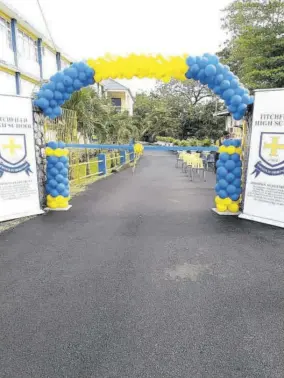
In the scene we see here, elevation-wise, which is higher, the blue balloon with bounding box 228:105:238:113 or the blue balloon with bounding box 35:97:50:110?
the blue balloon with bounding box 35:97:50:110

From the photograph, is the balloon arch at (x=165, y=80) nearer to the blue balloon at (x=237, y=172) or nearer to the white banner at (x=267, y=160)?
the blue balloon at (x=237, y=172)

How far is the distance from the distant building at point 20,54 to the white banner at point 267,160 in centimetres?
1060

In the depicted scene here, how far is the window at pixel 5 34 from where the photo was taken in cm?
1561

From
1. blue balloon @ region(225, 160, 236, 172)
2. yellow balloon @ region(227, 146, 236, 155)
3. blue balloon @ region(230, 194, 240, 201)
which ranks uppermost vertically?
yellow balloon @ region(227, 146, 236, 155)

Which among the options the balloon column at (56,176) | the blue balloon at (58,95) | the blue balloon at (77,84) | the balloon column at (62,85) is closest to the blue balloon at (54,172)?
Answer: the balloon column at (56,176)

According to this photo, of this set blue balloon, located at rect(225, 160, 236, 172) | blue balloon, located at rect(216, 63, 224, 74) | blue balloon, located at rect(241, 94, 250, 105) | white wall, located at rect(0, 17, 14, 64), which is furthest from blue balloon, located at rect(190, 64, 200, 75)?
white wall, located at rect(0, 17, 14, 64)

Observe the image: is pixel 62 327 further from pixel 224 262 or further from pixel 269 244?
pixel 269 244

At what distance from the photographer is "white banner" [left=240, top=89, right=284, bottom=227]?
5859 mm

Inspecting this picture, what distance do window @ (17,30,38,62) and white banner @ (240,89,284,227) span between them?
622 inches

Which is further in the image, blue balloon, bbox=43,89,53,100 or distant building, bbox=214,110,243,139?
distant building, bbox=214,110,243,139

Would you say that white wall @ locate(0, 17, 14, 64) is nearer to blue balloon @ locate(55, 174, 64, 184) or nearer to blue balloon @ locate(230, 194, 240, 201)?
blue balloon @ locate(55, 174, 64, 184)

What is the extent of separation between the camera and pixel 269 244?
16.4 ft

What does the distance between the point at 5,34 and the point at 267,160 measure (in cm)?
1566

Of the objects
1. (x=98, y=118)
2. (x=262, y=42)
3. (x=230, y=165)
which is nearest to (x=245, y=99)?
(x=230, y=165)
